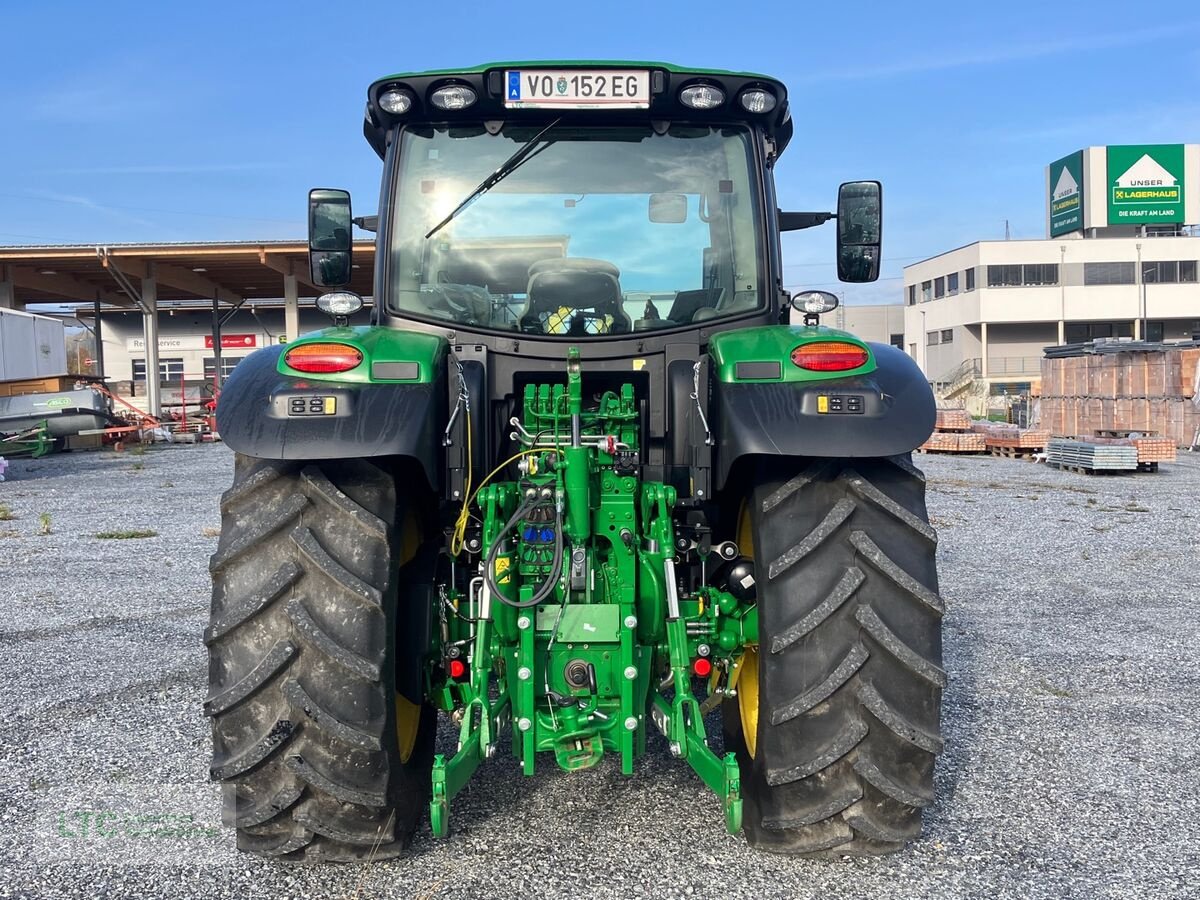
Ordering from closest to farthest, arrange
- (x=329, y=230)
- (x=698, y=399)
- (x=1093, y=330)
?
(x=698, y=399) → (x=329, y=230) → (x=1093, y=330)

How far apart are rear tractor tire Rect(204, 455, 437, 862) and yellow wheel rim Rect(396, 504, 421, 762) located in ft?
0.98

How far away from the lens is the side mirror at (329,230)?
3.96 m

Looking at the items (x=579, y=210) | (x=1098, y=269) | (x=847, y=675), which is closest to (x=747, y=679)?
(x=847, y=675)

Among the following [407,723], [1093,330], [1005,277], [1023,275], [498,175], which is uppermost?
[1023,275]

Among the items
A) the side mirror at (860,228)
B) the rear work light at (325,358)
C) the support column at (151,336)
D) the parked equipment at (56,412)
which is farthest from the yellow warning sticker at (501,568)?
the support column at (151,336)

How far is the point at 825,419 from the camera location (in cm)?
292

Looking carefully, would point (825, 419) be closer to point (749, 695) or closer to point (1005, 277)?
point (749, 695)

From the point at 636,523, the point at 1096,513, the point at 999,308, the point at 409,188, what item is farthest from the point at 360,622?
the point at 999,308

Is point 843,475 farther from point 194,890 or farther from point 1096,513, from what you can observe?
point 1096,513

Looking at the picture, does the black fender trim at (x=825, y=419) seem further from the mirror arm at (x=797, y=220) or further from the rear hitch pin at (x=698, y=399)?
the mirror arm at (x=797, y=220)

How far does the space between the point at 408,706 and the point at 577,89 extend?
2191 mm

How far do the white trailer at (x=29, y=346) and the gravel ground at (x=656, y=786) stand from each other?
18.3 m

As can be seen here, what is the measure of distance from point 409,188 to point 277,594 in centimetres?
164

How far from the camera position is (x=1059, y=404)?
21656 millimetres
